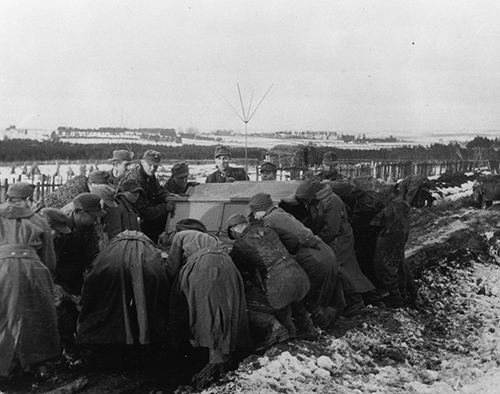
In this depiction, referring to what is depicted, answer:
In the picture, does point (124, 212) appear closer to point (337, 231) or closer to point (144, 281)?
point (144, 281)

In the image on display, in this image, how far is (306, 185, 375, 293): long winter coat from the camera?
8250 millimetres

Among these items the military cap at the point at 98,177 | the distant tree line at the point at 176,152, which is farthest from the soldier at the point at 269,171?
the distant tree line at the point at 176,152

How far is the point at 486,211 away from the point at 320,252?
14.3m

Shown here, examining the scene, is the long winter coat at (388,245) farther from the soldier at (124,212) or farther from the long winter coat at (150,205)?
the soldier at (124,212)

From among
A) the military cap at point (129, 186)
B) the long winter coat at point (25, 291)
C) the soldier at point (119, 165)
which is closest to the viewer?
the long winter coat at point (25, 291)

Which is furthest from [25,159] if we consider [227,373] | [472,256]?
[227,373]

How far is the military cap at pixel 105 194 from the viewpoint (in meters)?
6.90

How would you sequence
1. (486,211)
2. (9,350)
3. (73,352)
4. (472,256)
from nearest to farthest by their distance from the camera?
(9,350), (73,352), (472,256), (486,211)

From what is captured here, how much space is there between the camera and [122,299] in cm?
593

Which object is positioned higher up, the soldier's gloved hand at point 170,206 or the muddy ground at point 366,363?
the soldier's gloved hand at point 170,206

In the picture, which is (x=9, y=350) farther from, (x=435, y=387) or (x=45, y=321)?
(x=435, y=387)

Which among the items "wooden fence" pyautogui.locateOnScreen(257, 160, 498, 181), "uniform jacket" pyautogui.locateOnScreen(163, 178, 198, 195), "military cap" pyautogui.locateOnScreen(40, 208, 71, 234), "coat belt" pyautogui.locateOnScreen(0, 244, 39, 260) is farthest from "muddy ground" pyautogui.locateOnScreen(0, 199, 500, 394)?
"wooden fence" pyautogui.locateOnScreen(257, 160, 498, 181)

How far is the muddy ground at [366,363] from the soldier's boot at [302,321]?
18cm

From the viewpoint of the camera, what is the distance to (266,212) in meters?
7.23
